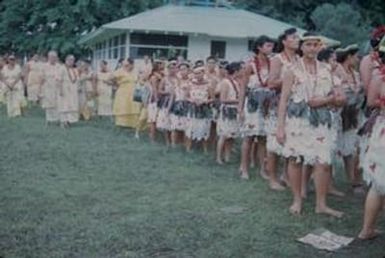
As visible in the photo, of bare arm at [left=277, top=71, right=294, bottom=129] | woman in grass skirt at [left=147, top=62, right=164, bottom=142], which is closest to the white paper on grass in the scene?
bare arm at [left=277, top=71, right=294, bottom=129]

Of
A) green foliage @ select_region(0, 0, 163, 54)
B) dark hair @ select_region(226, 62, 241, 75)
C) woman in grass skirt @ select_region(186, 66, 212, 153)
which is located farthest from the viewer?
green foliage @ select_region(0, 0, 163, 54)

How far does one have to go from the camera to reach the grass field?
5.93 metres

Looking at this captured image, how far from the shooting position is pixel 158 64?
14.3m

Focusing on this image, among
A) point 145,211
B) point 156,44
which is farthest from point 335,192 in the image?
point 156,44

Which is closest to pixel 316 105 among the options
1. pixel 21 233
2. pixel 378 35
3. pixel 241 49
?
pixel 378 35

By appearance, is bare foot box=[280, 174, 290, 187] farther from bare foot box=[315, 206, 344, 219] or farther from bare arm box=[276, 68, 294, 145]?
bare arm box=[276, 68, 294, 145]

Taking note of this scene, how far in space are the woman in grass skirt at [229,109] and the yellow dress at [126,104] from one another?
205 inches

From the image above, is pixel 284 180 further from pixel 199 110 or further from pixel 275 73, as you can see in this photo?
pixel 199 110

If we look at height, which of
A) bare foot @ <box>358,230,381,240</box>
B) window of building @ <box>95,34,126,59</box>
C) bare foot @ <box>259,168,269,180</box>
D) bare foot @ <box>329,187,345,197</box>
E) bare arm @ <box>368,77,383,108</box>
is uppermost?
window of building @ <box>95,34,126,59</box>

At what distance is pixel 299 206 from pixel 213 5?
30525 mm

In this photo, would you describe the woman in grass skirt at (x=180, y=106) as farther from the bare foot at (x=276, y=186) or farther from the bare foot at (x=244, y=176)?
the bare foot at (x=276, y=186)

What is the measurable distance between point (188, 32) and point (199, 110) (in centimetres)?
2011

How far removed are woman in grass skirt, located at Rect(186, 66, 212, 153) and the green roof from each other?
1893 centimetres

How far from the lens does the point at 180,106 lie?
12.8 m
